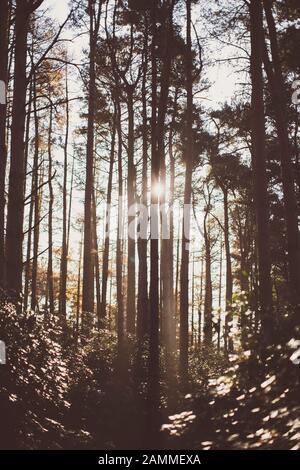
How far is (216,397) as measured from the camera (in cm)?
541

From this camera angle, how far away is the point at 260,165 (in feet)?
32.3

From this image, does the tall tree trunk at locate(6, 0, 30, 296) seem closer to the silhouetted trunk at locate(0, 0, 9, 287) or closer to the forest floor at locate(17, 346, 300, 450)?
the silhouetted trunk at locate(0, 0, 9, 287)

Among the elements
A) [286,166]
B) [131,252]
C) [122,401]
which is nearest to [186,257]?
[286,166]

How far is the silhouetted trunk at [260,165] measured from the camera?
935 cm

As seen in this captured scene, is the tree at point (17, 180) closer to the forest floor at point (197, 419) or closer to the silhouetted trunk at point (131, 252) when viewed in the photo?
the forest floor at point (197, 419)

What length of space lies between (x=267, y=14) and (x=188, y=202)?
205 inches

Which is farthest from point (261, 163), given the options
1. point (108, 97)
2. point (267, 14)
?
point (108, 97)

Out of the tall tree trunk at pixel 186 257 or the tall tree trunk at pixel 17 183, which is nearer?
the tall tree trunk at pixel 17 183

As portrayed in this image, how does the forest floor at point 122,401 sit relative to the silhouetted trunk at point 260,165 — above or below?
below

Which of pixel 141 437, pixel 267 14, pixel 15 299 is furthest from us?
pixel 267 14

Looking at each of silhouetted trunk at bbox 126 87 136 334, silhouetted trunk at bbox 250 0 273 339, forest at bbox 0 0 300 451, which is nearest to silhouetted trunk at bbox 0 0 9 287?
forest at bbox 0 0 300 451

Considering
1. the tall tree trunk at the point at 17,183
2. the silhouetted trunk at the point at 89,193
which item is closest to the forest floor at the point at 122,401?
the tall tree trunk at the point at 17,183

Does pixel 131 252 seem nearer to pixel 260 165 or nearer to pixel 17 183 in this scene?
pixel 260 165

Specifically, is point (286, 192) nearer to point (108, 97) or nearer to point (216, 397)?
point (216, 397)
